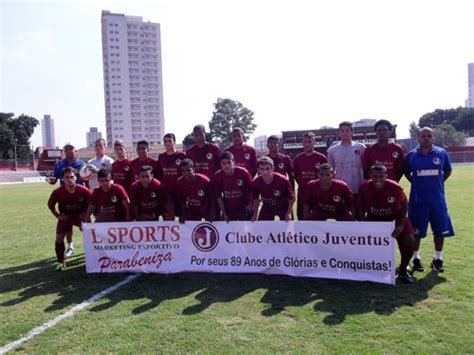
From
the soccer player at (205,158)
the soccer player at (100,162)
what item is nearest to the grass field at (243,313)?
the soccer player at (100,162)

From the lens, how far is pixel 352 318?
13.3 ft

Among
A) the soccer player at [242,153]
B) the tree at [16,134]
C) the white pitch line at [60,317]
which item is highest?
the tree at [16,134]

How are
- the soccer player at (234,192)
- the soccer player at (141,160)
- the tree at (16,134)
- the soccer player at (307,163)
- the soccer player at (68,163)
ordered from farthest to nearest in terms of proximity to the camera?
the tree at (16,134)
the soccer player at (68,163)
the soccer player at (141,160)
the soccer player at (307,163)
the soccer player at (234,192)

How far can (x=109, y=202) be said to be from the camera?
20.9 feet

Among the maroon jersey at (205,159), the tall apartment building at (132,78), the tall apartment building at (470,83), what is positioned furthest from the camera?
the tall apartment building at (470,83)

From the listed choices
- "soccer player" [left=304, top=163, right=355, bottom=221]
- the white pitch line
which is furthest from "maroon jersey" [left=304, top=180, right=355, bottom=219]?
the white pitch line

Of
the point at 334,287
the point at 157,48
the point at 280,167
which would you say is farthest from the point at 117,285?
A: the point at 157,48

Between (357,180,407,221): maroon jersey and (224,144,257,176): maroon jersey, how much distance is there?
251cm

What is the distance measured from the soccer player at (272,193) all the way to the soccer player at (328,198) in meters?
0.34

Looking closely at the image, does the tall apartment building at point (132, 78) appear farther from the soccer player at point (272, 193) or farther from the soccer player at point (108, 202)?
the soccer player at point (272, 193)

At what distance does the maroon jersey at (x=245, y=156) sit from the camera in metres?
7.30

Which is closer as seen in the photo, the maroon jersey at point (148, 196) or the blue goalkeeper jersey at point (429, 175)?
the blue goalkeeper jersey at point (429, 175)

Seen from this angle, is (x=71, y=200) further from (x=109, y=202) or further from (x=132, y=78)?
(x=132, y=78)

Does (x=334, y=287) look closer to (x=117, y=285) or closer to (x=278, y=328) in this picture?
(x=278, y=328)
